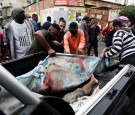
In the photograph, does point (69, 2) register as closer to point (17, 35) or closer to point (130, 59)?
point (130, 59)

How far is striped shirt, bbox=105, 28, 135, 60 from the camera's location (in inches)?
191

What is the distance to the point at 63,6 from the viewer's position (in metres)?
25.6

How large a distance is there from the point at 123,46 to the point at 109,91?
7.76 ft

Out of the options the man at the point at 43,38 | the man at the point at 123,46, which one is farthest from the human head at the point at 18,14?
→ the man at the point at 123,46

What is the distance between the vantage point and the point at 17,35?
4.75 metres

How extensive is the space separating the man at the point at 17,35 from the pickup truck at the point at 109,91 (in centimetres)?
43

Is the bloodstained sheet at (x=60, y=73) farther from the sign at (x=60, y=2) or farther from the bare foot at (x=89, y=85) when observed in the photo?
the sign at (x=60, y=2)

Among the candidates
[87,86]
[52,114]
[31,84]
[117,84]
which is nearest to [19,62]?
[31,84]

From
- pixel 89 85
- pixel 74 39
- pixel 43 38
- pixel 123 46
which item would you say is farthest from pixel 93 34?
pixel 89 85

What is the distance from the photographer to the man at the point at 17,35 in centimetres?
472

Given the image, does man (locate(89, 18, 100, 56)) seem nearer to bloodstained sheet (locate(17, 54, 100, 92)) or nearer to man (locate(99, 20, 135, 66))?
man (locate(99, 20, 135, 66))

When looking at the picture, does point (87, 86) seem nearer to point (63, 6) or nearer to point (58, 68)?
point (58, 68)

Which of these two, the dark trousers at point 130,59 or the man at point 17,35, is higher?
the man at point 17,35

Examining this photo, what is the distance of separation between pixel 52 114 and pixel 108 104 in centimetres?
105
